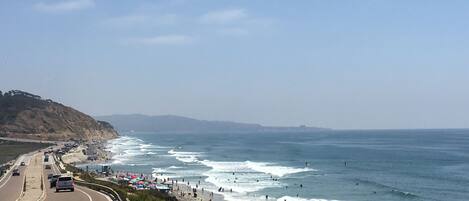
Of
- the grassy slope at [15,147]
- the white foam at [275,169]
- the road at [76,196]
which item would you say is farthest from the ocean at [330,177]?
the road at [76,196]

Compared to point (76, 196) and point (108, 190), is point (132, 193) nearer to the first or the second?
point (108, 190)

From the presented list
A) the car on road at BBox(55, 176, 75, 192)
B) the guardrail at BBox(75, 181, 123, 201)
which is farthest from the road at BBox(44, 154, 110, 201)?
the car on road at BBox(55, 176, 75, 192)

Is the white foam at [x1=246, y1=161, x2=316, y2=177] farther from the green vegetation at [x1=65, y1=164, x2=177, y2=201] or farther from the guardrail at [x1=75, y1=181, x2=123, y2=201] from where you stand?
the guardrail at [x1=75, y1=181, x2=123, y2=201]

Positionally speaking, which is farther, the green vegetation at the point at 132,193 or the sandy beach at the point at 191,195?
the sandy beach at the point at 191,195

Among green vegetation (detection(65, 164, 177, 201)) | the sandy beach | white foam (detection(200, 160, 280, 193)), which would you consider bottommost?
the sandy beach

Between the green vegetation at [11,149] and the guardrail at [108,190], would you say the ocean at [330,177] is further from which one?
the guardrail at [108,190]

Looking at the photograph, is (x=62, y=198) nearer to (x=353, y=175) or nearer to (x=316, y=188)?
(x=316, y=188)

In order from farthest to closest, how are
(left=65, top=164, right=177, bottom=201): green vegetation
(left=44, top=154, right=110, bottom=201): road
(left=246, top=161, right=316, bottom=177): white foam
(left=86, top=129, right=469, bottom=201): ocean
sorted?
(left=246, top=161, right=316, bottom=177): white foam, (left=86, top=129, right=469, bottom=201): ocean, (left=65, top=164, right=177, bottom=201): green vegetation, (left=44, top=154, right=110, bottom=201): road

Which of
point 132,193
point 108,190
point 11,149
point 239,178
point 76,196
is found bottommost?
point 239,178

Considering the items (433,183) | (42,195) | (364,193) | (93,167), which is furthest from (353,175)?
(42,195)

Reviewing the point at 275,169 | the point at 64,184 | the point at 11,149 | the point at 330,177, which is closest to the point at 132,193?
the point at 64,184

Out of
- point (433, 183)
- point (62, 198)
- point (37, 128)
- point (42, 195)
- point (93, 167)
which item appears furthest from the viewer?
point (37, 128)
